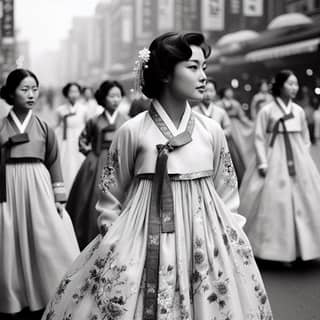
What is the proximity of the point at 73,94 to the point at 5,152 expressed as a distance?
Answer: 5395 mm

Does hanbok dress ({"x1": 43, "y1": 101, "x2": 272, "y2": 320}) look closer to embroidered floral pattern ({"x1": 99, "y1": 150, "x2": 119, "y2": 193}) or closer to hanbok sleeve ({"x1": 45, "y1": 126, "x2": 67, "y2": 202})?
embroidered floral pattern ({"x1": 99, "y1": 150, "x2": 119, "y2": 193})

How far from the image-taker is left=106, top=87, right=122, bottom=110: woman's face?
21.6ft

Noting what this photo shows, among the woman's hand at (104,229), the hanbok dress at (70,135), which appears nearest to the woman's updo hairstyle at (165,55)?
the woman's hand at (104,229)

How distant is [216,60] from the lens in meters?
28.1

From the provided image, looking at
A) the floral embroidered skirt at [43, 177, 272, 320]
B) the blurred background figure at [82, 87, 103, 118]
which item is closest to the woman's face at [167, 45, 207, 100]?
the floral embroidered skirt at [43, 177, 272, 320]

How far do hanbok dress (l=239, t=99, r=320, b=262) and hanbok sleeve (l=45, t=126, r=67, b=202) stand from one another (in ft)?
6.98

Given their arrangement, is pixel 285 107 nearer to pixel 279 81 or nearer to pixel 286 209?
pixel 279 81

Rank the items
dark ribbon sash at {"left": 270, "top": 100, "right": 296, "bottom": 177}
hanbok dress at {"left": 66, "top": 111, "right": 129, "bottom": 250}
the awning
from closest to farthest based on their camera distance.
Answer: dark ribbon sash at {"left": 270, "top": 100, "right": 296, "bottom": 177} < hanbok dress at {"left": 66, "top": 111, "right": 129, "bottom": 250} < the awning

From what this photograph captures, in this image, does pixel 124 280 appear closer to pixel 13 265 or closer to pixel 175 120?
pixel 175 120

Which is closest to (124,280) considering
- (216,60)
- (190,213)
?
(190,213)

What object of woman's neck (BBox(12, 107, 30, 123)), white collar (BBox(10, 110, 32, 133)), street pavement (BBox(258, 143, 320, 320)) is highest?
woman's neck (BBox(12, 107, 30, 123))

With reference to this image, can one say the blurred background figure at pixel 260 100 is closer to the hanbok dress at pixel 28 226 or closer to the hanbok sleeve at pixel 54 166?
the hanbok sleeve at pixel 54 166

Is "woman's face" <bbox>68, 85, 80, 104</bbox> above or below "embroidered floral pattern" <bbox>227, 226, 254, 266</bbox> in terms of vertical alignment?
above

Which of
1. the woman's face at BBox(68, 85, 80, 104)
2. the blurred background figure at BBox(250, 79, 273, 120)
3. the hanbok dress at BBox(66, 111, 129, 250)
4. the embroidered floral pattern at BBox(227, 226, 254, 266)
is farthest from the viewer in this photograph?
the blurred background figure at BBox(250, 79, 273, 120)
